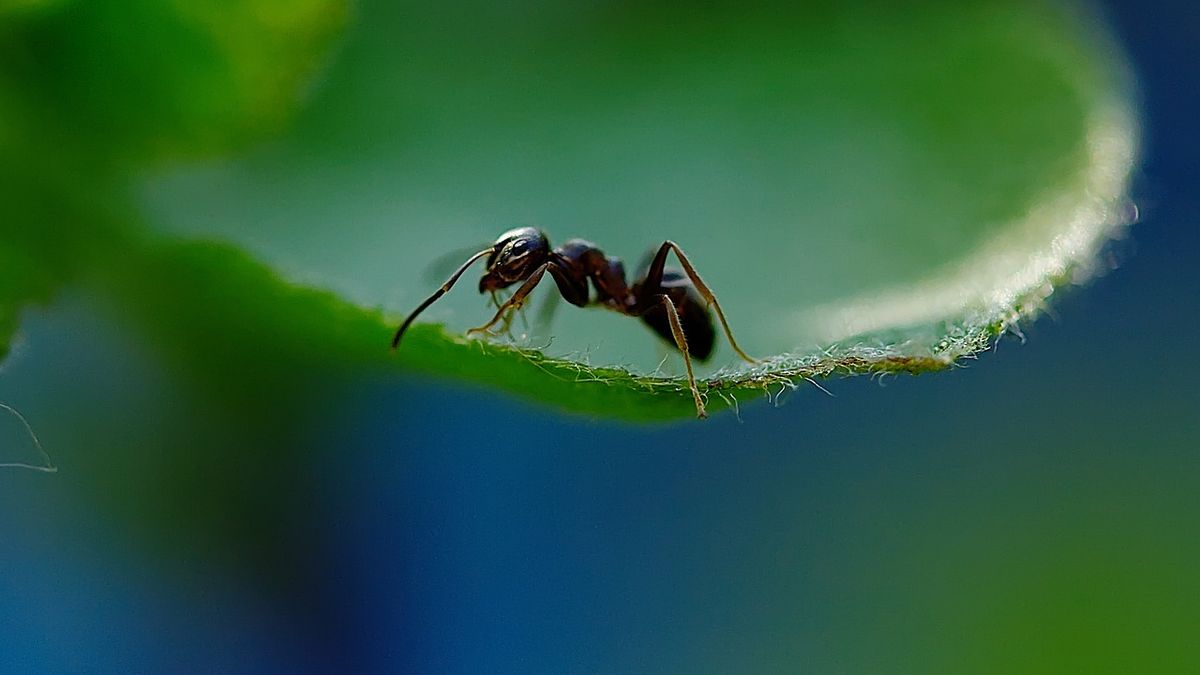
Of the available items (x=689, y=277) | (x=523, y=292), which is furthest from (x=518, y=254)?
(x=689, y=277)

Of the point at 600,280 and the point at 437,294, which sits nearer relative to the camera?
the point at 437,294

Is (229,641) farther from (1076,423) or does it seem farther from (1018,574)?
(1076,423)

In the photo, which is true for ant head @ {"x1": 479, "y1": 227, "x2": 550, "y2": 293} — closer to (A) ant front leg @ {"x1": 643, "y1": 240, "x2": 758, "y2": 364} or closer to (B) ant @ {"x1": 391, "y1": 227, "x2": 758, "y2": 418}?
(B) ant @ {"x1": 391, "y1": 227, "x2": 758, "y2": 418}

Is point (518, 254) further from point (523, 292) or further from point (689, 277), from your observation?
point (689, 277)

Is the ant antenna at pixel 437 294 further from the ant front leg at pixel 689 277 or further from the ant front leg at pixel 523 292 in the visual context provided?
the ant front leg at pixel 689 277

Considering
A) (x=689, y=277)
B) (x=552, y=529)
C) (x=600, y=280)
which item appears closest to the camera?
(x=552, y=529)

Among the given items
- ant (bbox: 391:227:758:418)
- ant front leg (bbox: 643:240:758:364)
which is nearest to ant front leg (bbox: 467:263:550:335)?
ant (bbox: 391:227:758:418)
